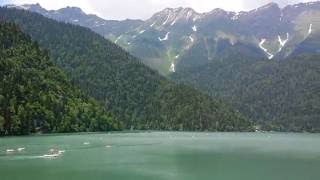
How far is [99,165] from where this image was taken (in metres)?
101

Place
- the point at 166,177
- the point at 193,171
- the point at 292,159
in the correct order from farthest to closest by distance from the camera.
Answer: the point at 292,159
the point at 193,171
the point at 166,177

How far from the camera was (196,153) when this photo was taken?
133m

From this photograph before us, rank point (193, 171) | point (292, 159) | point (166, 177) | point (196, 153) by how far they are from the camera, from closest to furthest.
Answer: point (166, 177) < point (193, 171) < point (292, 159) < point (196, 153)

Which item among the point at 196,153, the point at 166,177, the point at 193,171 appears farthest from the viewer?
the point at 196,153

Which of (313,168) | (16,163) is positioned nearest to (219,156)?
(313,168)

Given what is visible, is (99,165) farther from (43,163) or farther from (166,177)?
(166,177)

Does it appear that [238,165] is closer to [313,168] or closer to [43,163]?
[313,168]

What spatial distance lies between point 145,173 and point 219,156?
3796 cm

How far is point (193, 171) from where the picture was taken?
94875mm

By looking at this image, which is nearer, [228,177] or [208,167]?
[228,177]

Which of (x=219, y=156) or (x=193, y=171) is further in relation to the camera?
(x=219, y=156)

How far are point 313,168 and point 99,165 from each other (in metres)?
36.9

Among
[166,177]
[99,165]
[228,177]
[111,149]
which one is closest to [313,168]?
[228,177]

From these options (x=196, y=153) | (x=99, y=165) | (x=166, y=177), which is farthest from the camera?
(x=196, y=153)
